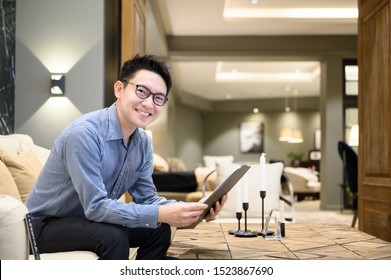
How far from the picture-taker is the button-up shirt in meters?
1.16

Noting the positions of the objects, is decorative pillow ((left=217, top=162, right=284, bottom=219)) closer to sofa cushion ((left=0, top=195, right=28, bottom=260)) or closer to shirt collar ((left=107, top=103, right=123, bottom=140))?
shirt collar ((left=107, top=103, right=123, bottom=140))

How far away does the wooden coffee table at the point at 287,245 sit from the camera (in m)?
1.25

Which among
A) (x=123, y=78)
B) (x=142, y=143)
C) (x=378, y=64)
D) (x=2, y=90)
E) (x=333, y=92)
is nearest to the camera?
(x=123, y=78)

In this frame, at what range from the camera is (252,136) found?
36.3ft

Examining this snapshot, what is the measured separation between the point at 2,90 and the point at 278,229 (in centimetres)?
162

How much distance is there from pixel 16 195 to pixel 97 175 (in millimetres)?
514

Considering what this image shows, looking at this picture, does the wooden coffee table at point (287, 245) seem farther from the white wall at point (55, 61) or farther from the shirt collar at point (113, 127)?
the white wall at point (55, 61)

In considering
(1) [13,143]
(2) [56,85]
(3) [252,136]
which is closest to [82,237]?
(1) [13,143]

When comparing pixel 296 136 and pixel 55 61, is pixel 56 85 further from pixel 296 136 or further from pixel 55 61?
pixel 296 136

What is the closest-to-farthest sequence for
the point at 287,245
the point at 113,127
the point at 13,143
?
the point at 113,127
the point at 287,245
the point at 13,143

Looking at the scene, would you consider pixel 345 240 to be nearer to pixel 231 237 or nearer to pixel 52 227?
pixel 231 237

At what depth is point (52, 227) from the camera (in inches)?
48.6

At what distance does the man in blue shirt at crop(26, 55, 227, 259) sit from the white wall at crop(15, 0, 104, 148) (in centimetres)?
139
